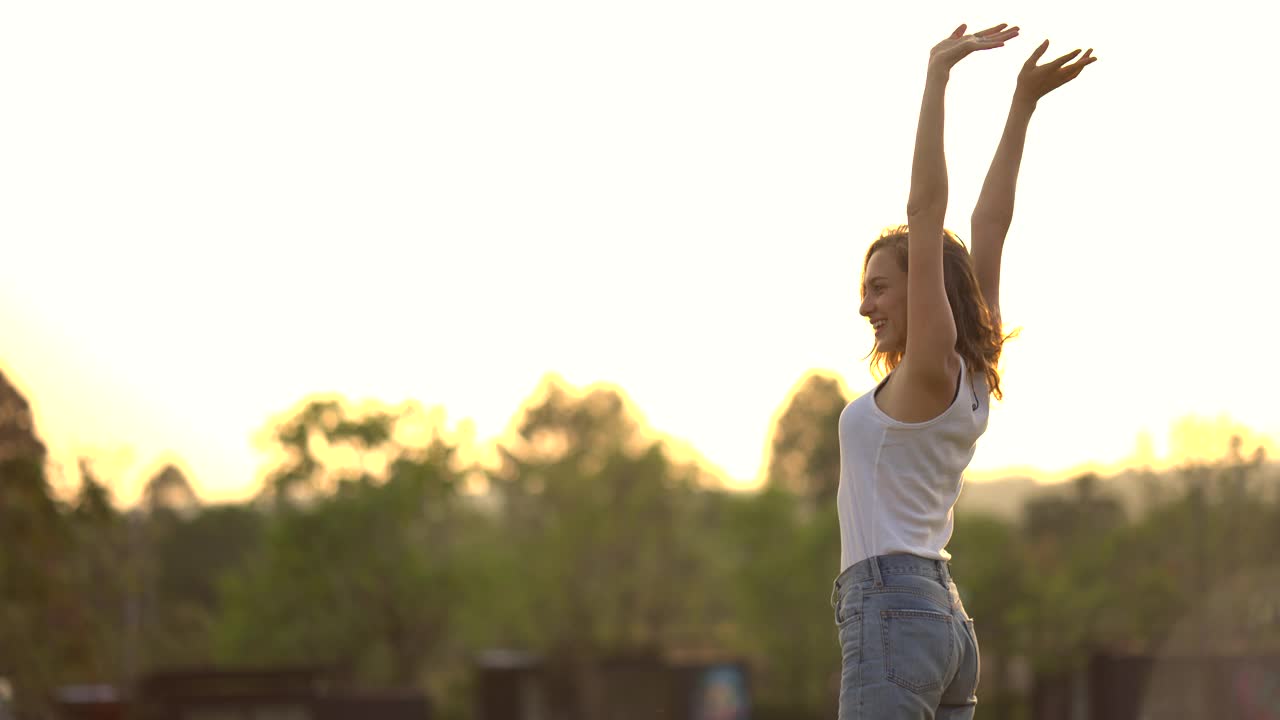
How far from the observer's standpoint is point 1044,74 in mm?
Result: 3629

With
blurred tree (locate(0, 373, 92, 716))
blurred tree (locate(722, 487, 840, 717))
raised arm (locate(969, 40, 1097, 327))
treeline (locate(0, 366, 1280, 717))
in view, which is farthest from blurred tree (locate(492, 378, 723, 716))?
raised arm (locate(969, 40, 1097, 327))

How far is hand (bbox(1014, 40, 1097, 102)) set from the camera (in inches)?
142

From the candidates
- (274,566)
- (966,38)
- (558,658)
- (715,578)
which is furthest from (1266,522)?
(966,38)

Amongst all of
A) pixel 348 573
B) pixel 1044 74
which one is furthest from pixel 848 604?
pixel 348 573

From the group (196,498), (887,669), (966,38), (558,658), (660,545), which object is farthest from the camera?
(196,498)

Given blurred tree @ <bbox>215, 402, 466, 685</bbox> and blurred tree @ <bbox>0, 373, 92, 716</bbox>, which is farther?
blurred tree @ <bbox>215, 402, 466, 685</bbox>

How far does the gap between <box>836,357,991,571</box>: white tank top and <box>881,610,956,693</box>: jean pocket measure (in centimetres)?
13

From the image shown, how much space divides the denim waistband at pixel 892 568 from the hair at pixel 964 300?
401 mm

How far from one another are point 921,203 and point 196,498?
77.3 metres

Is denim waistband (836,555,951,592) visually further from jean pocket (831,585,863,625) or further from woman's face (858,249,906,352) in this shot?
woman's face (858,249,906,352)

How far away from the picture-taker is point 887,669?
2.96m

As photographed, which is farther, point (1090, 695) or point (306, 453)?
point (306, 453)

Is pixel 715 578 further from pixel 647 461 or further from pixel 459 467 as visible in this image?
pixel 459 467

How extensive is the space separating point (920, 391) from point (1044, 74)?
38.7 inches
